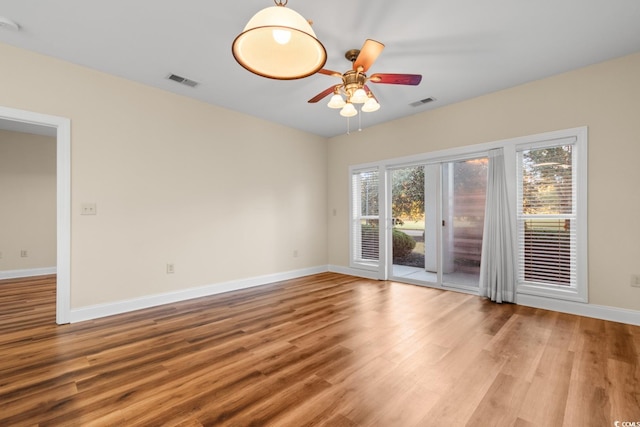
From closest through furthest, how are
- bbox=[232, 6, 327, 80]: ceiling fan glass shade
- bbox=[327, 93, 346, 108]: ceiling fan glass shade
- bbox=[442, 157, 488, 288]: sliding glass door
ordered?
bbox=[232, 6, 327, 80]: ceiling fan glass shade
bbox=[327, 93, 346, 108]: ceiling fan glass shade
bbox=[442, 157, 488, 288]: sliding glass door

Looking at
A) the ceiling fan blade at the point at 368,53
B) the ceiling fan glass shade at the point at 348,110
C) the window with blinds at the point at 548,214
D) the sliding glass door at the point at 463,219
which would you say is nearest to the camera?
the ceiling fan blade at the point at 368,53

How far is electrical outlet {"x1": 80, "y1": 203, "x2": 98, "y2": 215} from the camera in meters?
3.28

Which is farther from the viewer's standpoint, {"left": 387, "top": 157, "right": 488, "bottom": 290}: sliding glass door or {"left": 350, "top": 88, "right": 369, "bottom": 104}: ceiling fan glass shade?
{"left": 387, "top": 157, "right": 488, "bottom": 290}: sliding glass door

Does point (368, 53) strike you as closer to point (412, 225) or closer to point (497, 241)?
point (497, 241)

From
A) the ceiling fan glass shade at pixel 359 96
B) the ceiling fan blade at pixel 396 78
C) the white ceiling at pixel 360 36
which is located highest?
the white ceiling at pixel 360 36

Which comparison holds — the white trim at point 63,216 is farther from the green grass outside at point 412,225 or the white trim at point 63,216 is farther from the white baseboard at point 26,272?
the green grass outside at point 412,225

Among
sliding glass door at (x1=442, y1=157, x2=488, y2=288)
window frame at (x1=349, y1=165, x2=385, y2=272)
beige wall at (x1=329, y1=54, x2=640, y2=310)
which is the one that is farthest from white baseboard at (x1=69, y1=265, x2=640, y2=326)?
window frame at (x1=349, y1=165, x2=385, y2=272)

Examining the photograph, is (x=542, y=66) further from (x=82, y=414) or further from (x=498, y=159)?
(x=82, y=414)

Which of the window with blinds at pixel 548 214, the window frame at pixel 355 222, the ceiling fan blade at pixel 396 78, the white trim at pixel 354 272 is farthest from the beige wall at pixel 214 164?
the ceiling fan blade at pixel 396 78

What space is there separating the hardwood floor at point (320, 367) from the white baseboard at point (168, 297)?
159 millimetres

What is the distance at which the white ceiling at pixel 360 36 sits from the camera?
2.34 m

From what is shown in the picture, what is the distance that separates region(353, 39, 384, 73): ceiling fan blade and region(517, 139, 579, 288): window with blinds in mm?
2702

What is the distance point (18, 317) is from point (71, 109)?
253 cm

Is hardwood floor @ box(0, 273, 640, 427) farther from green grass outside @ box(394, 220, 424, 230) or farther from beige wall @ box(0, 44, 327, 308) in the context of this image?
green grass outside @ box(394, 220, 424, 230)
